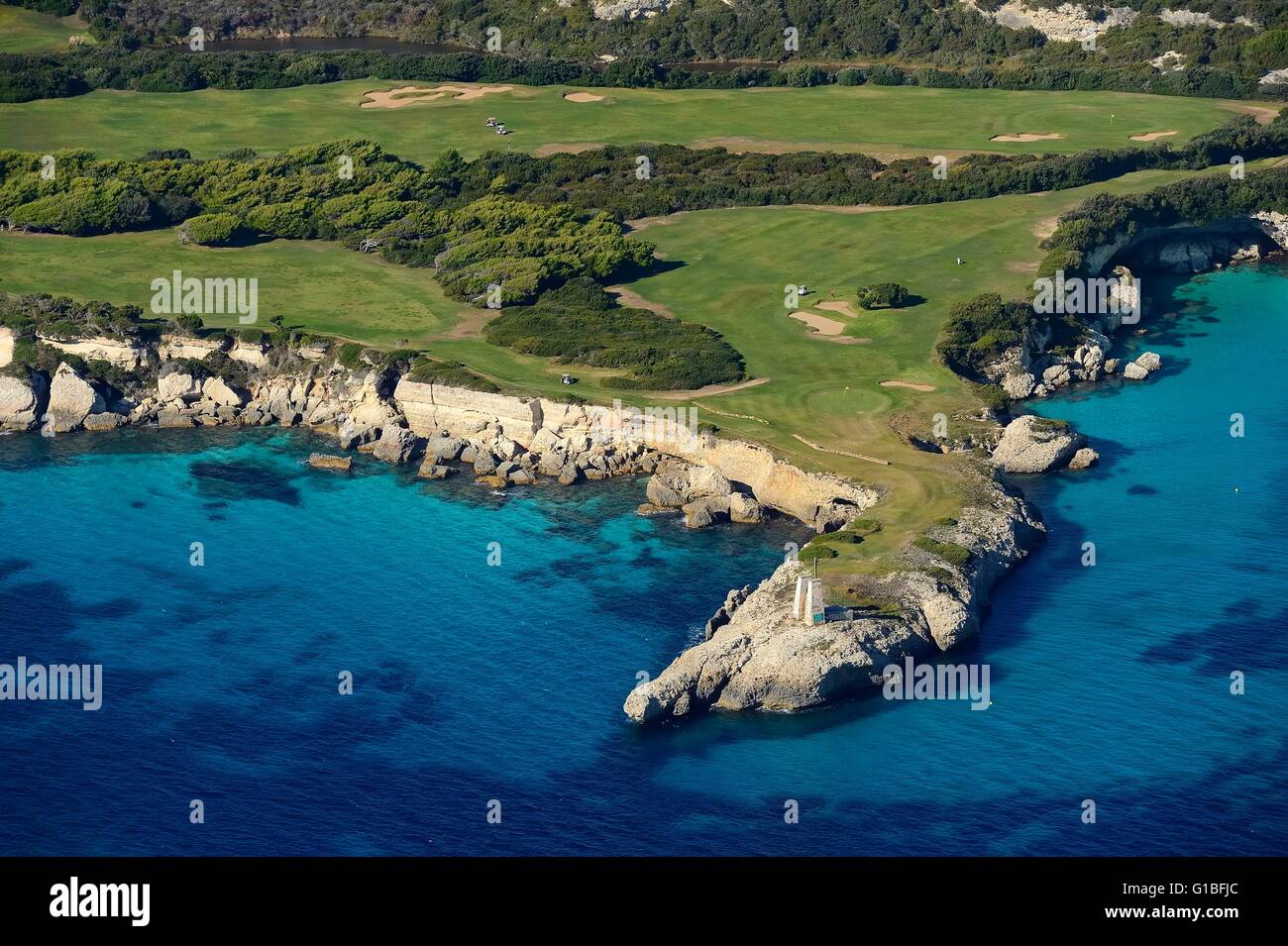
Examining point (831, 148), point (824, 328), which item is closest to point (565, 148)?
point (831, 148)

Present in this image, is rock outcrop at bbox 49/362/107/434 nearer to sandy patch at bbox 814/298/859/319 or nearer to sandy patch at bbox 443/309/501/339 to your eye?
sandy patch at bbox 443/309/501/339

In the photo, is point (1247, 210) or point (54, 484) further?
point (1247, 210)

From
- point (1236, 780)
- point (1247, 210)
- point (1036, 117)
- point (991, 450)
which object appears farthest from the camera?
point (1036, 117)

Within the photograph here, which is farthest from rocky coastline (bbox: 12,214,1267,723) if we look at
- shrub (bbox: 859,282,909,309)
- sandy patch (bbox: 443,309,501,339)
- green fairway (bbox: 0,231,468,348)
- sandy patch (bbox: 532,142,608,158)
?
sandy patch (bbox: 532,142,608,158)

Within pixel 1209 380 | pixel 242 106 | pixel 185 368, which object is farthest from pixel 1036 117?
pixel 185 368

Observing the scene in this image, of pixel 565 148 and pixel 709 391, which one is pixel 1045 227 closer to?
pixel 709 391

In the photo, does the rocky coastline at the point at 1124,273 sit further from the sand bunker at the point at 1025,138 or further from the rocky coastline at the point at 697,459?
the sand bunker at the point at 1025,138

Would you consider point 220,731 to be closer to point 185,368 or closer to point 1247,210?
point 185,368
